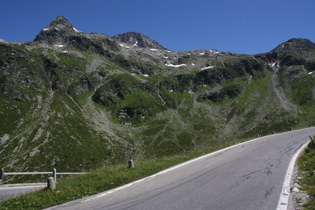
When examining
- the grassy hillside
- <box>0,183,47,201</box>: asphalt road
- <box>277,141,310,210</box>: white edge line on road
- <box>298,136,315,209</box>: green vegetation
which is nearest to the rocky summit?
the grassy hillside

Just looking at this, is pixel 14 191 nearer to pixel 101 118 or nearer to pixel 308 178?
pixel 308 178

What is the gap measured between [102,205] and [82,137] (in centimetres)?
11410

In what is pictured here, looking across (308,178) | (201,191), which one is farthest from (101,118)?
(308,178)

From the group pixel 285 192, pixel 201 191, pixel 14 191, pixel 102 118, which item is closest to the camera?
pixel 285 192

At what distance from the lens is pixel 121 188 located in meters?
9.49

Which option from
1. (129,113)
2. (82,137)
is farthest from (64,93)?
(82,137)

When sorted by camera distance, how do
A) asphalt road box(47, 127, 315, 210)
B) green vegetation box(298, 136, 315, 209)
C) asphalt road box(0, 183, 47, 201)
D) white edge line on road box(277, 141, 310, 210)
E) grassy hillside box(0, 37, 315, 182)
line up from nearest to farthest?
white edge line on road box(277, 141, 310, 210) < green vegetation box(298, 136, 315, 209) < asphalt road box(47, 127, 315, 210) < asphalt road box(0, 183, 47, 201) < grassy hillside box(0, 37, 315, 182)

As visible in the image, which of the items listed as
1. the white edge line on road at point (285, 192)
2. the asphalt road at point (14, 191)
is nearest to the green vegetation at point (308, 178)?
the white edge line on road at point (285, 192)

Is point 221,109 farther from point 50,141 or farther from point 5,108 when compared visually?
point 5,108

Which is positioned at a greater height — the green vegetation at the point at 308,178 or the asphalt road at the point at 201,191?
the asphalt road at the point at 201,191

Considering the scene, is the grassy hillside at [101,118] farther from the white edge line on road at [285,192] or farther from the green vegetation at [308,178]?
the green vegetation at [308,178]

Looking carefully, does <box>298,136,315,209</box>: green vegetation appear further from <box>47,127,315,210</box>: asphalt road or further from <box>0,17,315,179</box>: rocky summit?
<box>0,17,315,179</box>: rocky summit

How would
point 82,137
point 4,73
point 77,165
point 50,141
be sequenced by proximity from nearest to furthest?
point 77,165
point 50,141
point 82,137
point 4,73

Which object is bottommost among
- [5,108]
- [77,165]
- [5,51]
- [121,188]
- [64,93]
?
[77,165]
